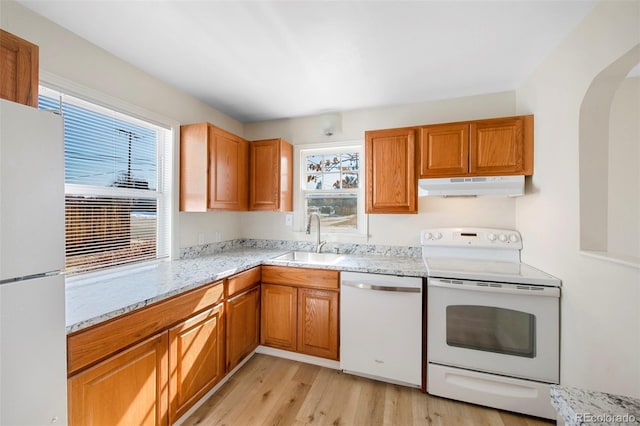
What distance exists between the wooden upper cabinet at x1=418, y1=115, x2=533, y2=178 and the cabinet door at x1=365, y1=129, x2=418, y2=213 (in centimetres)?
11

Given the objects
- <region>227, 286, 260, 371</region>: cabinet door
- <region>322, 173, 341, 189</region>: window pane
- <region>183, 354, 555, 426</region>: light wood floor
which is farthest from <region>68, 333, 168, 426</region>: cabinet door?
<region>322, 173, 341, 189</region>: window pane

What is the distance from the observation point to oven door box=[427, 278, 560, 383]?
166 cm

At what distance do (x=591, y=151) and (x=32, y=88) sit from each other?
2738 mm

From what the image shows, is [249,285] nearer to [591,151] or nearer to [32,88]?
[32,88]

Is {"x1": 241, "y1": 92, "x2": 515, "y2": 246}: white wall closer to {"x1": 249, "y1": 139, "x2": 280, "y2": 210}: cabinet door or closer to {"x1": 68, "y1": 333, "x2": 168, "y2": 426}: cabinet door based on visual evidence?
{"x1": 249, "y1": 139, "x2": 280, "y2": 210}: cabinet door

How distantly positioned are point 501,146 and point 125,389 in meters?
2.96

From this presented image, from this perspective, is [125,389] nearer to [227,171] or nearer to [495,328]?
[227,171]

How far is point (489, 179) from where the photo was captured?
2045 mm

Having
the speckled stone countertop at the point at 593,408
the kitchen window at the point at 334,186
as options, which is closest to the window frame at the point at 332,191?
the kitchen window at the point at 334,186

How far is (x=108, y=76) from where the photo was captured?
177 centimetres

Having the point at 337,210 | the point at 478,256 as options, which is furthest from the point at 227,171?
the point at 478,256

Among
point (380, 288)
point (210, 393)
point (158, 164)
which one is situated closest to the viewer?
point (210, 393)

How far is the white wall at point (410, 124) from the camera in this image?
237 cm

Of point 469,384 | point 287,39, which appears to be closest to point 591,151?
point 469,384
